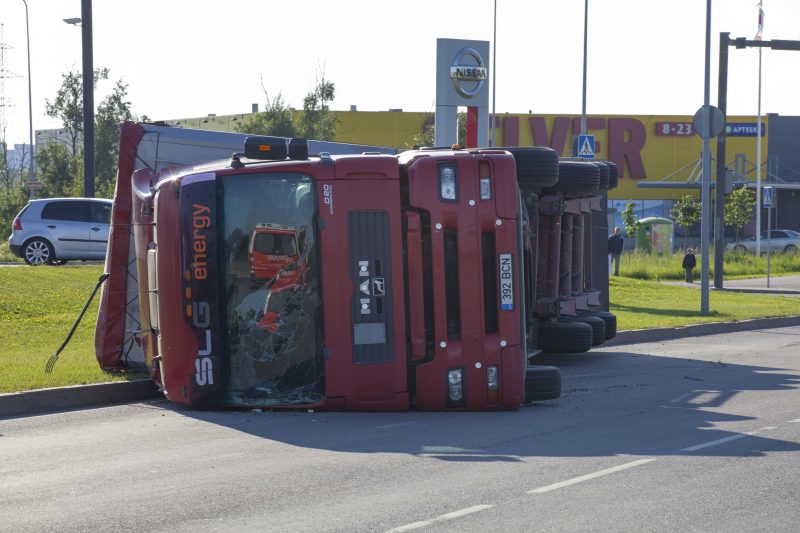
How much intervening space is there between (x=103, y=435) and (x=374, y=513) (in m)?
3.74

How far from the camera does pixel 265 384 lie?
10641 millimetres

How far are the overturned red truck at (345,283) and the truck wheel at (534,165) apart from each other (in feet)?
5.53

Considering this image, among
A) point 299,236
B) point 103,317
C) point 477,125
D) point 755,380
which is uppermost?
point 477,125

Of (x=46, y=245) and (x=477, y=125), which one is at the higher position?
(x=477, y=125)

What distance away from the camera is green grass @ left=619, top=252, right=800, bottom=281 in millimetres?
38875

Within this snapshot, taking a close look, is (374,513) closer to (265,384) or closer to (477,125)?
(265,384)

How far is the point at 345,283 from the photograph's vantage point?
10453 mm

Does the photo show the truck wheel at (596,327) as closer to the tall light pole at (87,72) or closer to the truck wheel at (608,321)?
the truck wheel at (608,321)

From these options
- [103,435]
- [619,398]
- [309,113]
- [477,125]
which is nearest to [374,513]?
[103,435]

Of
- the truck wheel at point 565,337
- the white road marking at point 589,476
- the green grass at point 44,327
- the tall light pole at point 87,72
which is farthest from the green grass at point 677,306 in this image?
the white road marking at point 589,476

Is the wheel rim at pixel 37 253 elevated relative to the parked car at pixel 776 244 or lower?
elevated

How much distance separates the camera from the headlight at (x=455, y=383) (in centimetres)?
1055

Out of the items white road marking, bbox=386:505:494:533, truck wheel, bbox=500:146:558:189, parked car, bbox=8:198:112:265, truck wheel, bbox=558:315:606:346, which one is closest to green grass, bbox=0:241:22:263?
parked car, bbox=8:198:112:265

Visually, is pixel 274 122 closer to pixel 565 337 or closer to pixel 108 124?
pixel 108 124
